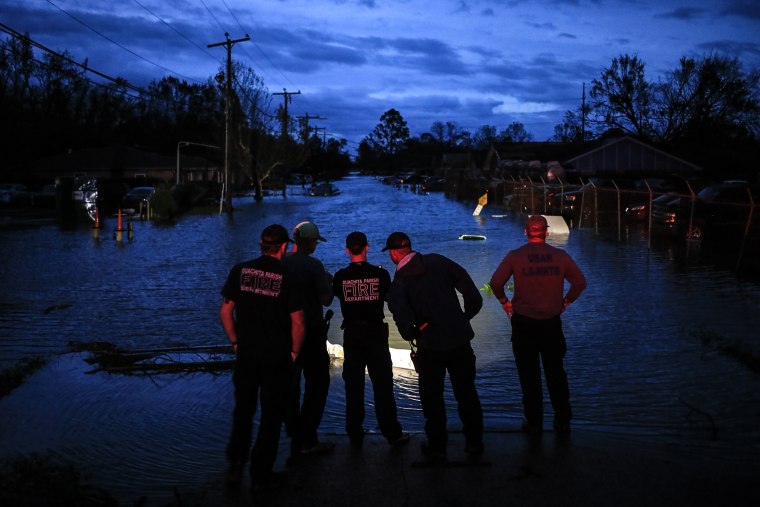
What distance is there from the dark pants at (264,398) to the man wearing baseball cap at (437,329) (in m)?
0.95

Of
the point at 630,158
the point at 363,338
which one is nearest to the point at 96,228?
the point at 363,338

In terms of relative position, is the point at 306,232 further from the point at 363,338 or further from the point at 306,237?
the point at 363,338

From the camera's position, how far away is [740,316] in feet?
39.1


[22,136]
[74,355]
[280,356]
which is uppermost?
[22,136]

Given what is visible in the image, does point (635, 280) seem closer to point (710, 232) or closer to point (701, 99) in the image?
point (710, 232)

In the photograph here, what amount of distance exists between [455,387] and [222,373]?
3.52 m

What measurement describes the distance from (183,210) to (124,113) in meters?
58.5

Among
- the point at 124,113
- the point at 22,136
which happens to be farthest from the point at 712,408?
the point at 124,113

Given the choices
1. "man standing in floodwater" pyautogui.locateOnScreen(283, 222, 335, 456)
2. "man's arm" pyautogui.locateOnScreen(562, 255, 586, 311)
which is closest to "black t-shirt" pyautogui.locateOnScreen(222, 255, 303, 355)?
"man standing in floodwater" pyautogui.locateOnScreen(283, 222, 335, 456)

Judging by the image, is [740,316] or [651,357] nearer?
[651,357]

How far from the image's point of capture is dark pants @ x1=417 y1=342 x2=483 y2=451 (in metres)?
6.10

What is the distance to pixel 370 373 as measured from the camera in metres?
6.36

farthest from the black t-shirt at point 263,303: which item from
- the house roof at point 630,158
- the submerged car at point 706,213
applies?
the house roof at point 630,158

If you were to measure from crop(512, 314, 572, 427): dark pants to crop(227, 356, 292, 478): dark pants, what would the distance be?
6.31 ft
